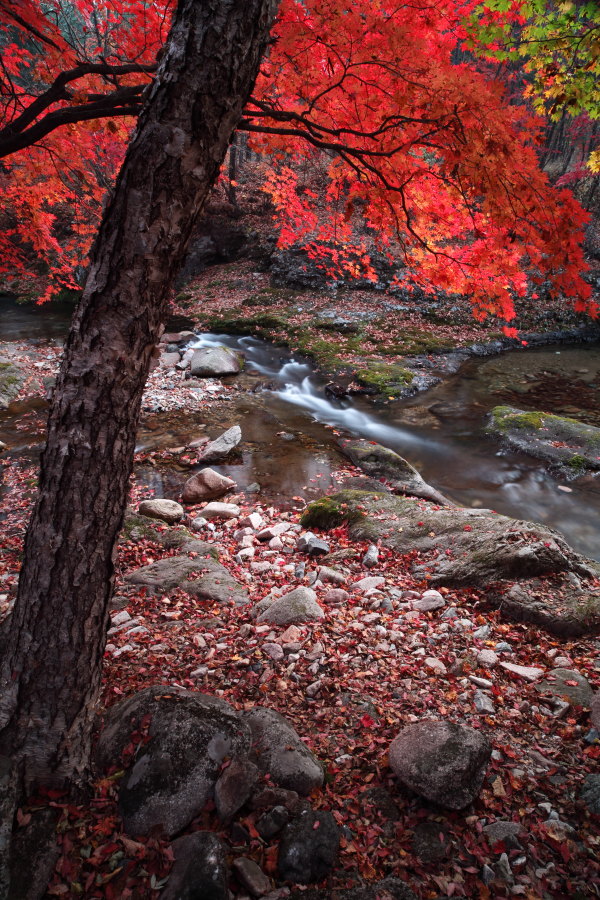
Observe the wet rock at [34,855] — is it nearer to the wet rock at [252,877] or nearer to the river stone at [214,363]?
the wet rock at [252,877]

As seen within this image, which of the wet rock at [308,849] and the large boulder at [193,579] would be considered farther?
the large boulder at [193,579]

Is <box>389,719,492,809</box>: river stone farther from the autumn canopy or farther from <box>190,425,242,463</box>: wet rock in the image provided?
<box>190,425,242,463</box>: wet rock

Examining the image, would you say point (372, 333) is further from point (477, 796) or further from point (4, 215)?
point (4, 215)

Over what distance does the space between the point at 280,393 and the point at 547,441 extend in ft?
23.4

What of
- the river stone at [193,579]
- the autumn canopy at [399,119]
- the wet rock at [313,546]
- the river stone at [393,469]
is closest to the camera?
the autumn canopy at [399,119]

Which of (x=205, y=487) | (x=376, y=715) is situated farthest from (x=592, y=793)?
(x=205, y=487)

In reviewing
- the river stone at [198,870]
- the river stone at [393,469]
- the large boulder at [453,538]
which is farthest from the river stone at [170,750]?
the river stone at [393,469]

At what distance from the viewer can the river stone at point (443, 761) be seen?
2.26 meters

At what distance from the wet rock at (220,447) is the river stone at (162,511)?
7.42ft

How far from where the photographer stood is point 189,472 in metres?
8.46

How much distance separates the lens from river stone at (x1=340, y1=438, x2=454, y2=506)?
7984mm

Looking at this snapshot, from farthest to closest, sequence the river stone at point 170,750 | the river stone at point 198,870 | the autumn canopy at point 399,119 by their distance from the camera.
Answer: the autumn canopy at point 399,119 → the river stone at point 170,750 → the river stone at point 198,870

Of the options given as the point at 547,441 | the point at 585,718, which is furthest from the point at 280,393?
the point at 585,718

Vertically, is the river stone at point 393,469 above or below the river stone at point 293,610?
above
